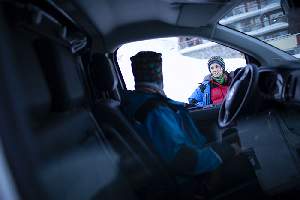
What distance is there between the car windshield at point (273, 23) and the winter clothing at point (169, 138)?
0.79 metres

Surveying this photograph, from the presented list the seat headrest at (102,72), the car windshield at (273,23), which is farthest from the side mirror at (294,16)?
the seat headrest at (102,72)

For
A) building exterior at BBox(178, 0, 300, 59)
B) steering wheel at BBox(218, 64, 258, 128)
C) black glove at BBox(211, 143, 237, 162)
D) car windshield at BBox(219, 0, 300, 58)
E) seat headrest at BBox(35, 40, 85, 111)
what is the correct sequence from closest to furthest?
1. seat headrest at BBox(35, 40, 85, 111)
2. black glove at BBox(211, 143, 237, 162)
3. car windshield at BBox(219, 0, 300, 58)
4. steering wheel at BBox(218, 64, 258, 128)
5. building exterior at BBox(178, 0, 300, 59)

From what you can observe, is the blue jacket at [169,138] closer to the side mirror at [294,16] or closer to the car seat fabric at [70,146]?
the car seat fabric at [70,146]

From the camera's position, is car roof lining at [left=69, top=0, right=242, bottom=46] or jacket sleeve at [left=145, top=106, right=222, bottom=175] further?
car roof lining at [left=69, top=0, right=242, bottom=46]

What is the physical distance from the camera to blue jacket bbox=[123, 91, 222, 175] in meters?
1.81

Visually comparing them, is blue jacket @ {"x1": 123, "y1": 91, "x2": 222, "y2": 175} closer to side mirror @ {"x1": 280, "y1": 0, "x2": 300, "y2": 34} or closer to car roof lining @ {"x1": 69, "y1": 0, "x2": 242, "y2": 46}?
car roof lining @ {"x1": 69, "y1": 0, "x2": 242, "y2": 46}

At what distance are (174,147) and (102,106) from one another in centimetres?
40

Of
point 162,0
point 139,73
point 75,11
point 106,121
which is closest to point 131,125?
point 106,121

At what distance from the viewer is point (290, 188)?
2.27 metres

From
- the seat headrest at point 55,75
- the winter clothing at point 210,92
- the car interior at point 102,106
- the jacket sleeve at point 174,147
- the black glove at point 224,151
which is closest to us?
the car interior at point 102,106

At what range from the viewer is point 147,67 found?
2098mm

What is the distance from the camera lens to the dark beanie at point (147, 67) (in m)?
2.10

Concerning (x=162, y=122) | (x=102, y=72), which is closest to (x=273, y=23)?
(x=102, y=72)

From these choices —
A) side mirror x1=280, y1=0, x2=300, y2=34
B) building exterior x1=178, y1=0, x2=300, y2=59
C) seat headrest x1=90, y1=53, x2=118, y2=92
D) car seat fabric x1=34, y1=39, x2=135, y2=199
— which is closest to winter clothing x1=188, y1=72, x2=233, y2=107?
building exterior x1=178, y1=0, x2=300, y2=59
